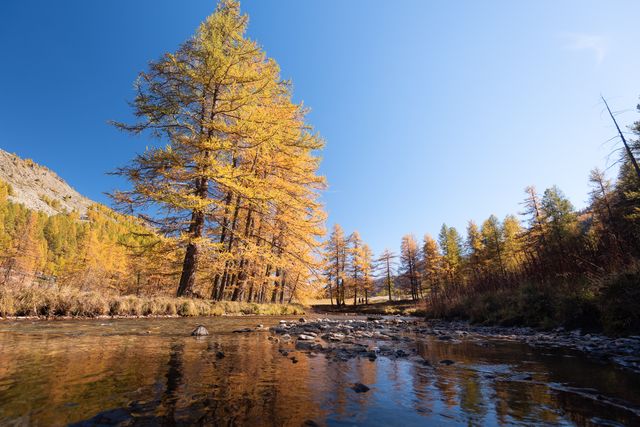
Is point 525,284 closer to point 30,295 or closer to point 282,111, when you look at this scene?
point 282,111

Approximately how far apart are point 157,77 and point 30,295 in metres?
9.10

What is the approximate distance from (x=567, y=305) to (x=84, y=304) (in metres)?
13.1

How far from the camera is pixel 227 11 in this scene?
1430 cm

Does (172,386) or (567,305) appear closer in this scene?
(172,386)

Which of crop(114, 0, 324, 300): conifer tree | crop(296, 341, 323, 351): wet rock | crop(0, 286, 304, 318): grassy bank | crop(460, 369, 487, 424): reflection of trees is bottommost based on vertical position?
crop(460, 369, 487, 424): reflection of trees

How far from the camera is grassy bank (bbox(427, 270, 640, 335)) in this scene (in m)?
5.85

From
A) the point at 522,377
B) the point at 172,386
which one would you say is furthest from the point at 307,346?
the point at 522,377

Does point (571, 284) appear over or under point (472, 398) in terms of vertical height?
over

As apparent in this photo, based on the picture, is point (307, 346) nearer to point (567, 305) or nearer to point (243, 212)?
point (567, 305)

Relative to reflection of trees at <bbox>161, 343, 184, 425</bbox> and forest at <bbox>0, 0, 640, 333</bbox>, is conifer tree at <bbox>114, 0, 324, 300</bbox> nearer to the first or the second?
forest at <bbox>0, 0, 640, 333</bbox>

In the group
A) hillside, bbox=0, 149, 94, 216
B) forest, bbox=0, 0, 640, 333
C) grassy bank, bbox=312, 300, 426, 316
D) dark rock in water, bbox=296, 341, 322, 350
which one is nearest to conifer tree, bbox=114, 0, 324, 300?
forest, bbox=0, 0, 640, 333

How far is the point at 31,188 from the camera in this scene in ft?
563

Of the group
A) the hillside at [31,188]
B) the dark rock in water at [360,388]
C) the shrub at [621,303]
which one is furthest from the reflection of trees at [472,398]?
the hillside at [31,188]

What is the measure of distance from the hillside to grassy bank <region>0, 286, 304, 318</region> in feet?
605
